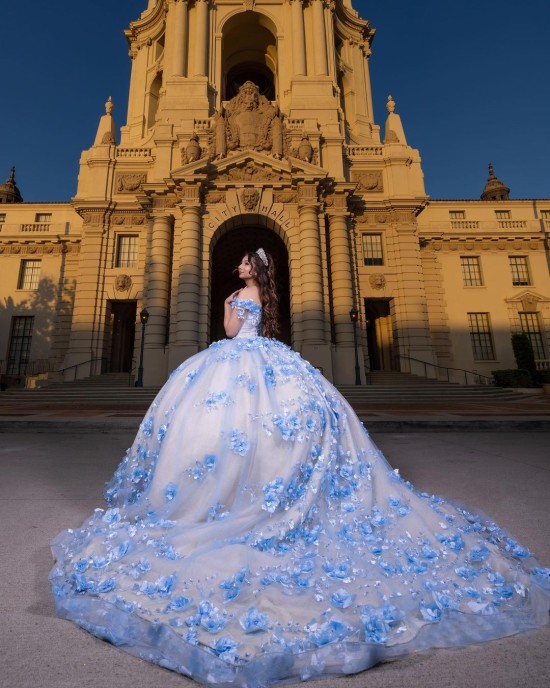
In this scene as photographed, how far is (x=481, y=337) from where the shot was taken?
22500 millimetres

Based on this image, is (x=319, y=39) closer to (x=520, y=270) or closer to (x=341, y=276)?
(x=341, y=276)

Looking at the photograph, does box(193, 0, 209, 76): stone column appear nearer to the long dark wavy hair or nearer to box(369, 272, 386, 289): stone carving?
box(369, 272, 386, 289): stone carving

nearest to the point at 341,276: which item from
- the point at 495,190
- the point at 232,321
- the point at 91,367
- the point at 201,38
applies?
the point at 91,367

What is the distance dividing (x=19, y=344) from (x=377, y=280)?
71.5ft

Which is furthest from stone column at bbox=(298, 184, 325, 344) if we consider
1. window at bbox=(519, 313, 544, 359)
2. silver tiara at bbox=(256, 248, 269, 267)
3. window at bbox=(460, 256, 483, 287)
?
window at bbox=(519, 313, 544, 359)

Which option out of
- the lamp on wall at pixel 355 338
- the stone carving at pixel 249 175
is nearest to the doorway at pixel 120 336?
the stone carving at pixel 249 175

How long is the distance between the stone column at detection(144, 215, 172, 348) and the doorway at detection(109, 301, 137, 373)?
3.27 m

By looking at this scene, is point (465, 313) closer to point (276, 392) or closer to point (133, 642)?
point (276, 392)

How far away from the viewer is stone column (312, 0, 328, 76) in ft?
74.2

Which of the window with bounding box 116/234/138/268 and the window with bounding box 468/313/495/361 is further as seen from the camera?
the window with bounding box 468/313/495/361

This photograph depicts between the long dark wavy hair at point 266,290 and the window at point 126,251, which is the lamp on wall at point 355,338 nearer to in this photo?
the window at point 126,251

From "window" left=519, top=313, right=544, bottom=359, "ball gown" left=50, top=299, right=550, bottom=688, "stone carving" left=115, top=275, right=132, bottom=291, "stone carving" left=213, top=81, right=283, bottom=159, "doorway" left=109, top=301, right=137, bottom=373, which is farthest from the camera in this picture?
"window" left=519, top=313, right=544, bottom=359

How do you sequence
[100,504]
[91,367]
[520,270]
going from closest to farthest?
[100,504]
[91,367]
[520,270]

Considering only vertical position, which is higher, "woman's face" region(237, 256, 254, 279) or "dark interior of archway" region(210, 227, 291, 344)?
"dark interior of archway" region(210, 227, 291, 344)
